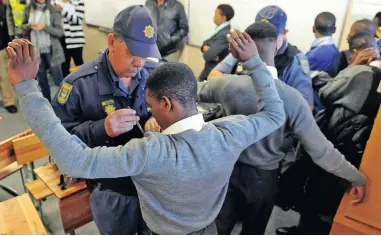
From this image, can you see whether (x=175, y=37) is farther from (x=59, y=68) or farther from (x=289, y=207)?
(x=289, y=207)

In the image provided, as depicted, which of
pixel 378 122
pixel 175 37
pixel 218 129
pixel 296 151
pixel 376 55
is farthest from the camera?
pixel 175 37

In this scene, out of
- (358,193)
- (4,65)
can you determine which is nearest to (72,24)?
(4,65)

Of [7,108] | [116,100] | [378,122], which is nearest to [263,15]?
[378,122]

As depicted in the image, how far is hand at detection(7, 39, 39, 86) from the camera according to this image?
95cm

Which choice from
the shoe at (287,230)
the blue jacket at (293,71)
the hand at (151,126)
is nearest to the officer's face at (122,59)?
the hand at (151,126)

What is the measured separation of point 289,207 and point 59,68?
351 cm

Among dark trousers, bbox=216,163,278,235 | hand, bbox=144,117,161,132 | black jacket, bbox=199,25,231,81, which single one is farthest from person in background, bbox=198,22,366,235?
black jacket, bbox=199,25,231,81

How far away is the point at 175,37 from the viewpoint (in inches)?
166

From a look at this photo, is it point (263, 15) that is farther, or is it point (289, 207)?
point (289, 207)

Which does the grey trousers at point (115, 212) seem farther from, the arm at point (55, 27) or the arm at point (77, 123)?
the arm at point (55, 27)

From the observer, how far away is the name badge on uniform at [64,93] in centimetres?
146

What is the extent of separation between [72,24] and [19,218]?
3.32 metres

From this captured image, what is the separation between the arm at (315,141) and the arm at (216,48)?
5.79 ft

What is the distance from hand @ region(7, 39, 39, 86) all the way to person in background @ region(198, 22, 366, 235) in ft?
2.86
